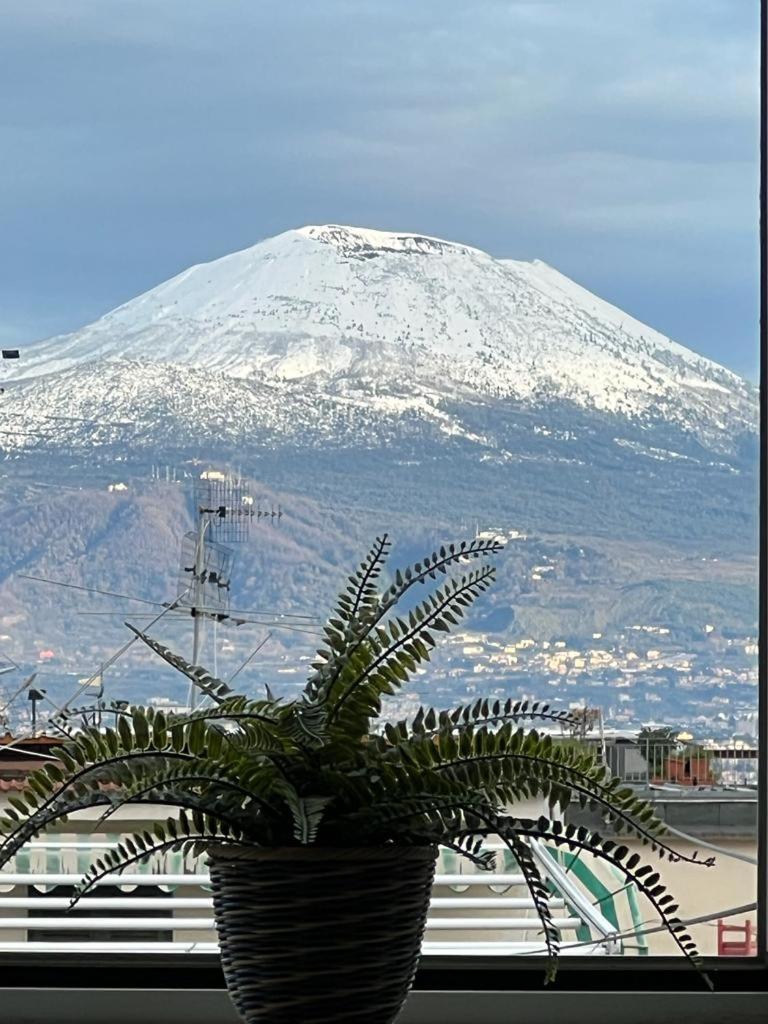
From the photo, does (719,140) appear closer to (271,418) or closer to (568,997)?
(271,418)

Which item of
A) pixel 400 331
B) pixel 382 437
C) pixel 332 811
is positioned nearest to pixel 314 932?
pixel 332 811

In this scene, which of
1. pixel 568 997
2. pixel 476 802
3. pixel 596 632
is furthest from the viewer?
pixel 596 632

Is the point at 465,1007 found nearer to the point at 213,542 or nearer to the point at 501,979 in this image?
the point at 501,979

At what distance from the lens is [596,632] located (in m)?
1.58

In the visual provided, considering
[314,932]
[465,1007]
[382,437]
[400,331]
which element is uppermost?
[400,331]

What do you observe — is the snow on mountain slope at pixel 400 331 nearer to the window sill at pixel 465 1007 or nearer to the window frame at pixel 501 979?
the window frame at pixel 501 979

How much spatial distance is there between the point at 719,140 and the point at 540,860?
2.83 feet

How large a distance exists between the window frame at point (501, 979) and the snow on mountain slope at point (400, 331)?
8.6 inches

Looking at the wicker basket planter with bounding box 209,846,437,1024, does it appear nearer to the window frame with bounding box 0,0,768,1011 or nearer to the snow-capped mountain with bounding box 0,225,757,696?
the window frame with bounding box 0,0,768,1011

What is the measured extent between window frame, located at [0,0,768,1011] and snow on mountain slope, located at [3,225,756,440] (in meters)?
0.22

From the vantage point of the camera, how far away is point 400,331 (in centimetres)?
167

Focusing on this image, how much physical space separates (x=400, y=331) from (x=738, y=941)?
785mm

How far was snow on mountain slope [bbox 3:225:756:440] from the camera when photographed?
164 cm

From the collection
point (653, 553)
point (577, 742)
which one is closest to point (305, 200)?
point (653, 553)
